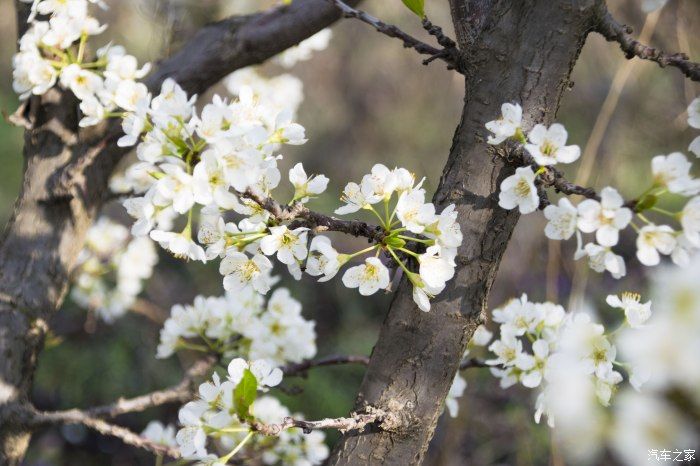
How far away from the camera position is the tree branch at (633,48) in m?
0.70

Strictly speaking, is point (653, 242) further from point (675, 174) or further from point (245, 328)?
point (245, 328)

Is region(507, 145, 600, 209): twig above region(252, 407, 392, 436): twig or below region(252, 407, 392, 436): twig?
above

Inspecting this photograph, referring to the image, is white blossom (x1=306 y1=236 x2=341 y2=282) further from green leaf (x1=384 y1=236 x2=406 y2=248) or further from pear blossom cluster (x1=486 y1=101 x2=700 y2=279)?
pear blossom cluster (x1=486 y1=101 x2=700 y2=279)

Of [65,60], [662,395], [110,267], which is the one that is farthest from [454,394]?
[110,267]

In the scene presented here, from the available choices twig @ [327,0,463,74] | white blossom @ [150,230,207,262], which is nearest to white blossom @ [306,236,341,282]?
white blossom @ [150,230,207,262]

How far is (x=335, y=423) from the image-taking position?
2.29 ft

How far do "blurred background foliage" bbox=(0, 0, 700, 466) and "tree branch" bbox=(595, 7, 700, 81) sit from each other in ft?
2.76

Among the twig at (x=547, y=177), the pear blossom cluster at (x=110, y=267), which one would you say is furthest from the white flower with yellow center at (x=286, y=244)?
the pear blossom cluster at (x=110, y=267)

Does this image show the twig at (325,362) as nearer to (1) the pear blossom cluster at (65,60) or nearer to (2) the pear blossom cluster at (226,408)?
(2) the pear blossom cluster at (226,408)

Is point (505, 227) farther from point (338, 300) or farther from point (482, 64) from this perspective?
point (338, 300)

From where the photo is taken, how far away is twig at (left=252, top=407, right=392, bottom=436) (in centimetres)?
69

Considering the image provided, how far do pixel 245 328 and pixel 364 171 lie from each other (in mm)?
3604

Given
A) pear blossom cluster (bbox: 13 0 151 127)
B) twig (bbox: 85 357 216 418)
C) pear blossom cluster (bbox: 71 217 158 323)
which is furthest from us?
pear blossom cluster (bbox: 71 217 158 323)

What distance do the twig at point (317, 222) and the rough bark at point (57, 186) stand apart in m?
0.46
